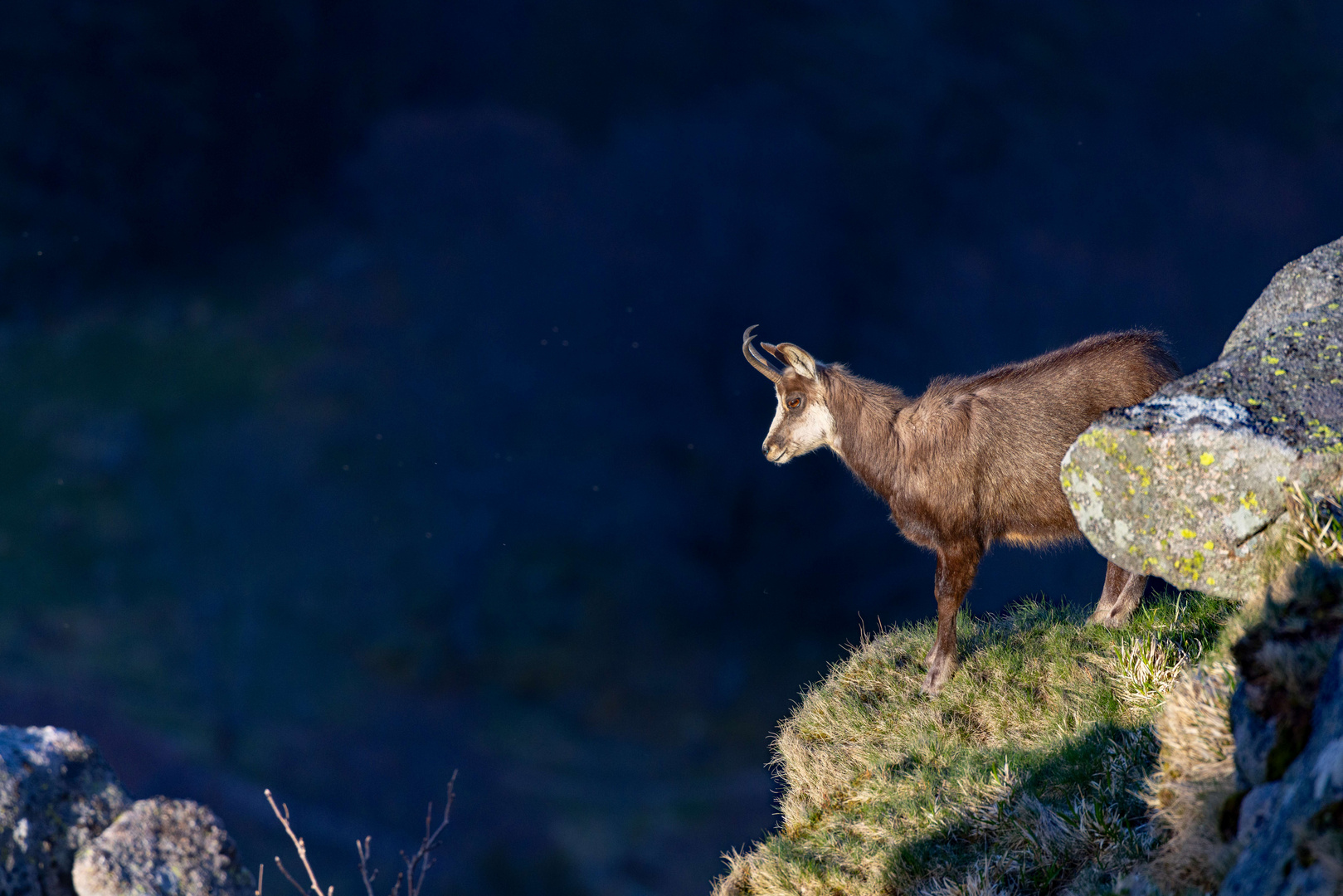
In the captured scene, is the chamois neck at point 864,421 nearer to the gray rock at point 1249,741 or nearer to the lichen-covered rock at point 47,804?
the gray rock at point 1249,741

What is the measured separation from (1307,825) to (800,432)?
20.5 ft

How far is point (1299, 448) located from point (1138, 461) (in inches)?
32.0

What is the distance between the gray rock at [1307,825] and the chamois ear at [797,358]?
5.69 m

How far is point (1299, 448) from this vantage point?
206 inches

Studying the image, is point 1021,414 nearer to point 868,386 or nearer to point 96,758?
point 868,386

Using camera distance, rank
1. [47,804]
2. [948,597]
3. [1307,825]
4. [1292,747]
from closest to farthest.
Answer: [1307,825] < [1292,747] < [47,804] < [948,597]

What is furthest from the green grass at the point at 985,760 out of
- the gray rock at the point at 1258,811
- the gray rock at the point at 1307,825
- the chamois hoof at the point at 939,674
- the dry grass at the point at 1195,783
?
the gray rock at the point at 1307,825

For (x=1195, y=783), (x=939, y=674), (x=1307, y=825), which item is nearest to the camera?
(x=1307, y=825)

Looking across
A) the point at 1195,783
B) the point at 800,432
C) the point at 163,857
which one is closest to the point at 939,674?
the point at 800,432

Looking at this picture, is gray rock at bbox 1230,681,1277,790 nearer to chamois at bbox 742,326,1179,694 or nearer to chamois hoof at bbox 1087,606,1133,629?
chamois at bbox 742,326,1179,694

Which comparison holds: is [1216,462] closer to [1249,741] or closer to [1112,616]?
[1249,741]

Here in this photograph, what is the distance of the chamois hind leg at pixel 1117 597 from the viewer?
8250 millimetres

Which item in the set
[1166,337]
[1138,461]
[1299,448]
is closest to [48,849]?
[1138,461]

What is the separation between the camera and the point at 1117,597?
27.5 feet
